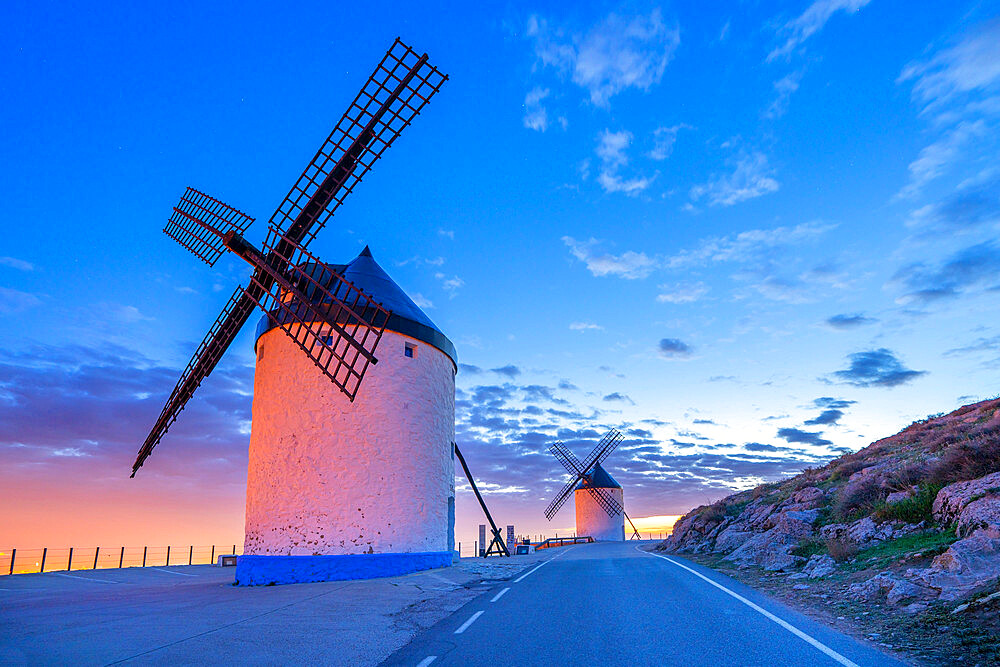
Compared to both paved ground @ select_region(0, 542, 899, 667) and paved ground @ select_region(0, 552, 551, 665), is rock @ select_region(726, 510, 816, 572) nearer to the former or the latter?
paved ground @ select_region(0, 542, 899, 667)

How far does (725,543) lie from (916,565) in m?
13.7

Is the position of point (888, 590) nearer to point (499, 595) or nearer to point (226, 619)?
point (499, 595)

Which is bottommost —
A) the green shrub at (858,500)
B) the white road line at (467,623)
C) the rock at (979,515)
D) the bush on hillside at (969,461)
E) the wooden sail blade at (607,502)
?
the white road line at (467,623)

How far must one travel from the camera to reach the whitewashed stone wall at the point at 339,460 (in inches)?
818

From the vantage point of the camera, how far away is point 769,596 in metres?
12.1

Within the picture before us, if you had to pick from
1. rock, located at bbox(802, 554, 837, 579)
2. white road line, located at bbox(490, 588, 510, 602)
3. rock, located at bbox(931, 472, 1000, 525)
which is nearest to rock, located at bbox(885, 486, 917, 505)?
rock, located at bbox(931, 472, 1000, 525)

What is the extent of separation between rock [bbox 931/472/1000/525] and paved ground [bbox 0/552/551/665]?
963 centimetres

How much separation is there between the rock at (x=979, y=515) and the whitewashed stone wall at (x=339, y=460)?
1600cm

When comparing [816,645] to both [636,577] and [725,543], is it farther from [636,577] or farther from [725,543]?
[725,543]

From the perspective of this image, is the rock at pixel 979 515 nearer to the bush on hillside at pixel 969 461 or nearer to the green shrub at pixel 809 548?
the bush on hillside at pixel 969 461

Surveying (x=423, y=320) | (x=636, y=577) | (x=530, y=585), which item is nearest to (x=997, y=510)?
(x=636, y=577)

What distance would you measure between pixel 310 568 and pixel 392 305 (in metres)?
9.42

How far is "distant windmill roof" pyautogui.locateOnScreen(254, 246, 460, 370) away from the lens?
75.2 feet

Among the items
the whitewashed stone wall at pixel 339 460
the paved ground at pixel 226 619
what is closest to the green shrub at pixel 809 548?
the paved ground at pixel 226 619
